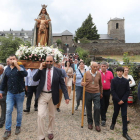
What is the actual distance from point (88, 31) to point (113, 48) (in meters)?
13.6

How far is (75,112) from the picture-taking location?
229 inches

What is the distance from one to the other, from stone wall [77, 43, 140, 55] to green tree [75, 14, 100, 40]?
11.0 metres

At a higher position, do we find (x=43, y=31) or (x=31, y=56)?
(x=43, y=31)

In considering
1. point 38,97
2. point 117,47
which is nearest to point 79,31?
point 117,47

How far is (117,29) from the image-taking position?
72.1 m

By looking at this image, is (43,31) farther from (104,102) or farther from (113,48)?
(113,48)

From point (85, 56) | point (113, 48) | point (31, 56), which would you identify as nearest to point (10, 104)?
point (31, 56)

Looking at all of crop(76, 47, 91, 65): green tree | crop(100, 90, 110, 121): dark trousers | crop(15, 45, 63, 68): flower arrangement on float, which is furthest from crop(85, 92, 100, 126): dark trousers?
crop(76, 47, 91, 65): green tree

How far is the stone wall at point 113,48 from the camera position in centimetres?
4356

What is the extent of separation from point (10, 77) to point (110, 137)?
308cm

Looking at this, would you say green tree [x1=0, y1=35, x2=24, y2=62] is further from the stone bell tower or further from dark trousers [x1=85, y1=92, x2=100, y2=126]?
the stone bell tower

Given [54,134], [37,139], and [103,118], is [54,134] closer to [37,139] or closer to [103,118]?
[37,139]

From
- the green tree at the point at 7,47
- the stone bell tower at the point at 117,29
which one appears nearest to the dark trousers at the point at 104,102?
the green tree at the point at 7,47

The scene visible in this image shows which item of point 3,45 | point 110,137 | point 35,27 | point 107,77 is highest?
point 3,45
